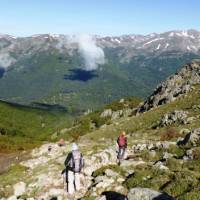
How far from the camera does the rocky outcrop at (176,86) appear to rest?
120 meters

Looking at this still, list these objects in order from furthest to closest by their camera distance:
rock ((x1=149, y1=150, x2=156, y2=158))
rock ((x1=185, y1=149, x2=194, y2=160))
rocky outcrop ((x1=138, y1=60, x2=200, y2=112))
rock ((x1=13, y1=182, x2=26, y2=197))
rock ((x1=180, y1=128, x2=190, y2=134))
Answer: rocky outcrop ((x1=138, y1=60, x2=200, y2=112)) < rock ((x1=180, y1=128, x2=190, y2=134)) < rock ((x1=149, y1=150, x2=156, y2=158)) < rock ((x1=185, y1=149, x2=194, y2=160)) < rock ((x1=13, y1=182, x2=26, y2=197))

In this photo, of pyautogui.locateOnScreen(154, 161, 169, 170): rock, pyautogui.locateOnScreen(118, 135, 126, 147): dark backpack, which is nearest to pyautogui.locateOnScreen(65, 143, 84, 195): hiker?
pyautogui.locateOnScreen(154, 161, 169, 170): rock

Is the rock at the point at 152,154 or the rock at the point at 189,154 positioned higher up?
the rock at the point at 189,154

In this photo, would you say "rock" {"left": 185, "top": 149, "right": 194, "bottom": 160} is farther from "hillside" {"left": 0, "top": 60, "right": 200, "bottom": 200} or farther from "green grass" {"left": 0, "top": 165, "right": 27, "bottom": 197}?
"green grass" {"left": 0, "top": 165, "right": 27, "bottom": 197}

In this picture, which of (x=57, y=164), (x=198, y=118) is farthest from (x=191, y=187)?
(x=198, y=118)

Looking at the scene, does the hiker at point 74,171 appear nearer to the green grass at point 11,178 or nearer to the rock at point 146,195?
the green grass at point 11,178

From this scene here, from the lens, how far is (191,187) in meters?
28.8

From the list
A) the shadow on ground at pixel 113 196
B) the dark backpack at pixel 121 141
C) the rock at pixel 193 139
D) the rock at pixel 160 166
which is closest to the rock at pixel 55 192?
the shadow on ground at pixel 113 196

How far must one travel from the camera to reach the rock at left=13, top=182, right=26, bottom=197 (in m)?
37.6

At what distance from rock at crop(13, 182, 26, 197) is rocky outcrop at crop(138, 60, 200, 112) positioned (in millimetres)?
80796

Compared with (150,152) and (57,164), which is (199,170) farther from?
(57,164)

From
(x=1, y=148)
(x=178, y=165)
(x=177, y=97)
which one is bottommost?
(x=1, y=148)

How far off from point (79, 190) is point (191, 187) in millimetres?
9978

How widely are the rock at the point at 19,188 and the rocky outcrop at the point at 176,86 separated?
80.8 metres
